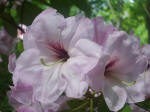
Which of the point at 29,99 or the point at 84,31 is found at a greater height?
the point at 84,31

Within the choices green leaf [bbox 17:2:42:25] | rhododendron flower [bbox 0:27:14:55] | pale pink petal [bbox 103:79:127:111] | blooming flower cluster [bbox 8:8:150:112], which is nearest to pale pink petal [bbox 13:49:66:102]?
blooming flower cluster [bbox 8:8:150:112]

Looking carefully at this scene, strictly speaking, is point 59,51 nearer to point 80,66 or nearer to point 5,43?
point 80,66

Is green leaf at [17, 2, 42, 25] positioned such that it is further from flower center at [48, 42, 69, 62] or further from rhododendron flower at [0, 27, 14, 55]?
rhododendron flower at [0, 27, 14, 55]

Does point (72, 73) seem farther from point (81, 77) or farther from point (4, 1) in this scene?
point (4, 1)

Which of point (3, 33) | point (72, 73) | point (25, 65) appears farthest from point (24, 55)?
point (3, 33)

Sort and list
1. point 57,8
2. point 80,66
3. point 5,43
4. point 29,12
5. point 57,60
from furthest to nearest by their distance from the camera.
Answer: point 5,43 → point 29,12 → point 57,8 → point 57,60 → point 80,66

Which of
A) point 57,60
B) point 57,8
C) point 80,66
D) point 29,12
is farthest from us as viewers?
point 29,12

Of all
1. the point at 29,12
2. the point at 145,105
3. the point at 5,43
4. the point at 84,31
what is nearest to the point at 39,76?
the point at 84,31
